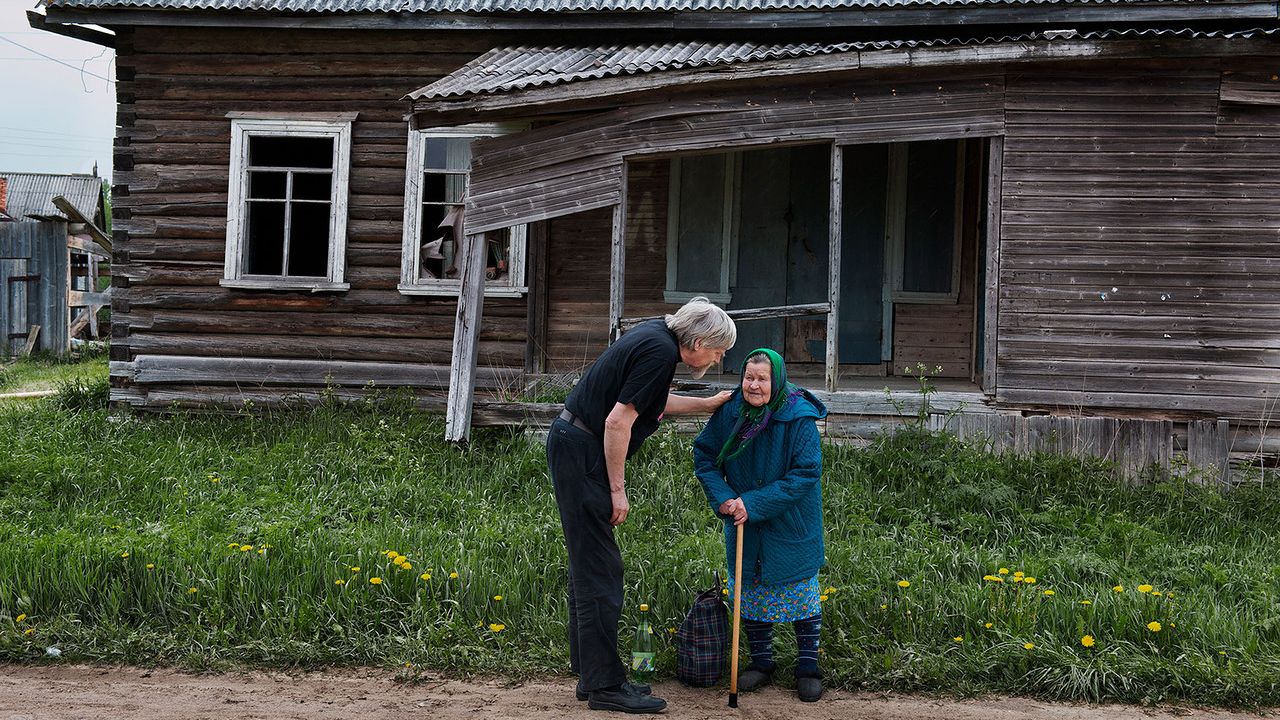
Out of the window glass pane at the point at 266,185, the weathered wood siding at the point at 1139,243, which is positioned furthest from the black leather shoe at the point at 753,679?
the window glass pane at the point at 266,185

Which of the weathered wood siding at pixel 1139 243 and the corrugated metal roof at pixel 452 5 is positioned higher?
the corrugated metal roof at pixel 452 5

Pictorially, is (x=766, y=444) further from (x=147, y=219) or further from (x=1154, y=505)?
(x=147, y=219)

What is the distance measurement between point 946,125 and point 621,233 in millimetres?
2730

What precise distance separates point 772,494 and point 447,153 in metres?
7.06

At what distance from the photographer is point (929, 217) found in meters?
10.5

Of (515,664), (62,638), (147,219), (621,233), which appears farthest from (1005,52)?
(147,219)

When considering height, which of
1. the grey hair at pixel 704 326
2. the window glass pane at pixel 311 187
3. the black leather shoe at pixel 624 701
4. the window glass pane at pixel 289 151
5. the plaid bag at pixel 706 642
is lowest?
the black leather shoe at pixel 624 701

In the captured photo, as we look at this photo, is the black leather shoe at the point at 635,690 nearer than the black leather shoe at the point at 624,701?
No

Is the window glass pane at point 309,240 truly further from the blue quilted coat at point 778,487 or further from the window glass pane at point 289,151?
the blue quilted coat at point 778,487

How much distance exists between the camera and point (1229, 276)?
818 cm

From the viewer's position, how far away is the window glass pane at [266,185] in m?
10.7

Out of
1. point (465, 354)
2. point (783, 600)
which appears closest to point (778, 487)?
point (783, 600)

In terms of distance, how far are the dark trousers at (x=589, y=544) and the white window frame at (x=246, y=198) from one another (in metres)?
6.68

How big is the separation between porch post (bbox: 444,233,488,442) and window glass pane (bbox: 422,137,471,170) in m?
2.06
